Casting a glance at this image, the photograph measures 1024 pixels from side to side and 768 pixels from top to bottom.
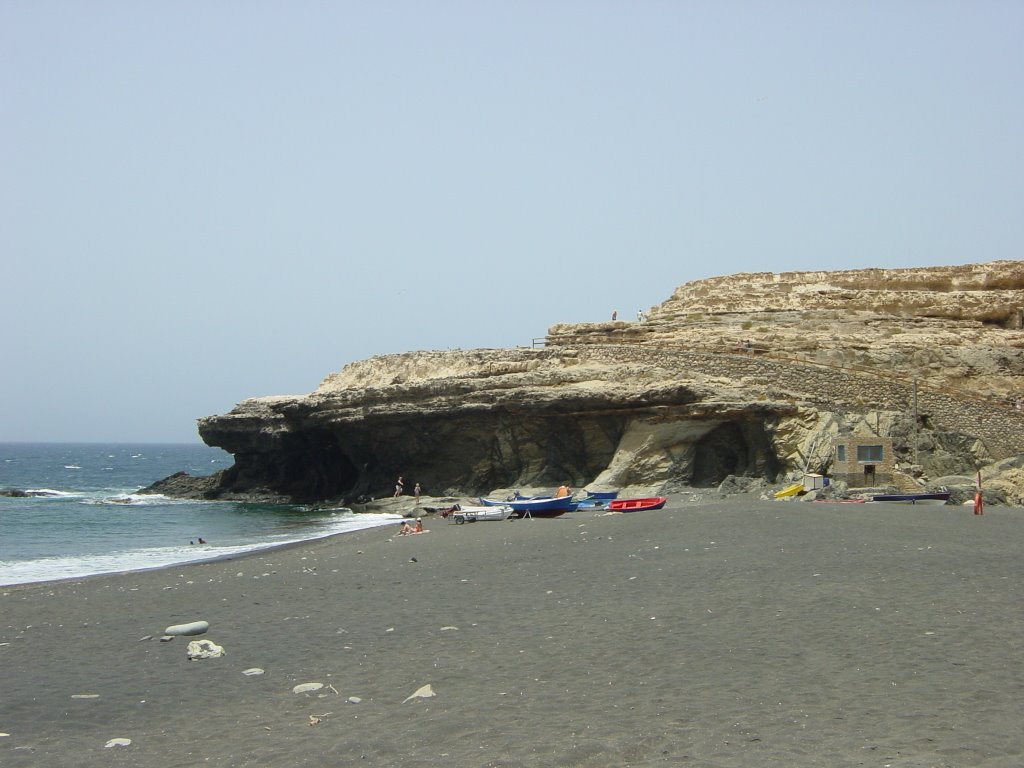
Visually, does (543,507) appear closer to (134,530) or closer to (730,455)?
(730,455)

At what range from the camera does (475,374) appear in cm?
3662

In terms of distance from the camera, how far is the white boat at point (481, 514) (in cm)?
2598

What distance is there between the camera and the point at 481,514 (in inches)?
1030

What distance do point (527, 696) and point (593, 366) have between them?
1048 inches

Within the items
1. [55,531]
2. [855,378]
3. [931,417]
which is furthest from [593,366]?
[55,531]

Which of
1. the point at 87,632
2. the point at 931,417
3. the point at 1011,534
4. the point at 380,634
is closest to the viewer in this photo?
the point at 380,634

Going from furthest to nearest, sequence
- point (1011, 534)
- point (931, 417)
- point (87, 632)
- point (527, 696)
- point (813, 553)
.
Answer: point (931, 417)
point (1011, 534)
point (813, 553)
point (87, 632)
point (527, 696)

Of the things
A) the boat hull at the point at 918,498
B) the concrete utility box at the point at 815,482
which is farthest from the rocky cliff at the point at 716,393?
the boat hull at the point at 918,498

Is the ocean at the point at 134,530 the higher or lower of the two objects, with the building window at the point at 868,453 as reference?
lower

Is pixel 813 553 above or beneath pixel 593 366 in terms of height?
beneath

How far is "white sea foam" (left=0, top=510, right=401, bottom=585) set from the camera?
20.5 metres

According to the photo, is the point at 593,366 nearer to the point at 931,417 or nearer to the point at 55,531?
the point at 931,417

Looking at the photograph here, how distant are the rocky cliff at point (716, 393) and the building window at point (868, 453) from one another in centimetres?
120

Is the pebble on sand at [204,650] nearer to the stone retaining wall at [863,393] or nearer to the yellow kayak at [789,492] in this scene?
the yellow kayak at [789,492]
